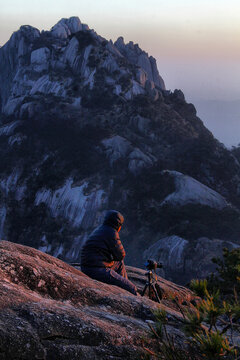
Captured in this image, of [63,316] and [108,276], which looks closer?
[63,316]

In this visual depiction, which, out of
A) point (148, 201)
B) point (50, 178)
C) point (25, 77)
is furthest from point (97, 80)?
point (148, 201)

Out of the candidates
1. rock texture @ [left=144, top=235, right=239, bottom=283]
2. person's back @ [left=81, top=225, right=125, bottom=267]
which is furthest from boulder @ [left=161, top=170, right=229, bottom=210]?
person's back @ [left=81, top=225, right=125, bottom=267]

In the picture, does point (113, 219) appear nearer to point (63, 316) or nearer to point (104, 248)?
point (104, 248)

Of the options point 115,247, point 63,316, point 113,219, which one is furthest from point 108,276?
point 63,316

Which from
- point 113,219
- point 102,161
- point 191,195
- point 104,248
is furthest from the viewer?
point 102,161

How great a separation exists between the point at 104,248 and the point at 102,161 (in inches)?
1858

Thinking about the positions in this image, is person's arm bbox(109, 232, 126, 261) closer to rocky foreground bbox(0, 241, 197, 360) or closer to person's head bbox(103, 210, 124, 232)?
person's head bbox(103, 210, 124, 232)

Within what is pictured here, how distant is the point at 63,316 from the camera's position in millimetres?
4672

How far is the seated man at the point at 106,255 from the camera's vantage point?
773cm

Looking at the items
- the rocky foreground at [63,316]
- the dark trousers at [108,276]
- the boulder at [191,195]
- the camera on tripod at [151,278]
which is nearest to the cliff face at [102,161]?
the boulder at [191,195]

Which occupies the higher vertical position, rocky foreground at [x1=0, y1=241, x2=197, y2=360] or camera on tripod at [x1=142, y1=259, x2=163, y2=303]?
camera on tripod at [x1=142, y1=259, x2=163, y2=303]

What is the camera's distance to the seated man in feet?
25.4

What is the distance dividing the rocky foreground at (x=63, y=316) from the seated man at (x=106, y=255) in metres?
1.03

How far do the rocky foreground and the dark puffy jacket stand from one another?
129cm
